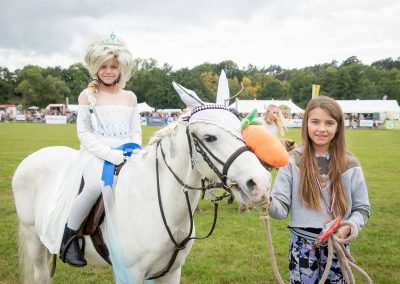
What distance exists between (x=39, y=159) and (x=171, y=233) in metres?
2.05

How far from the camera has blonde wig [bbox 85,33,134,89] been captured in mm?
3279

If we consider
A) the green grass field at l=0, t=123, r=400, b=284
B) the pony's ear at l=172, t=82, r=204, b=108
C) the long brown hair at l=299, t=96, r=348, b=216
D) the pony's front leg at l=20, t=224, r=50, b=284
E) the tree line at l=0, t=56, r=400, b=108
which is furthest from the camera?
the tree line at l=0, t=56, r=400, b=108

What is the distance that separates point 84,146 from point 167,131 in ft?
3.37

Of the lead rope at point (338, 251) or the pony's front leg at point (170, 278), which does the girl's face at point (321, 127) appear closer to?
the lead rope at point (338, 251)

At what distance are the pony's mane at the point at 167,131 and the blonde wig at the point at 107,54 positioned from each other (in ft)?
3.04

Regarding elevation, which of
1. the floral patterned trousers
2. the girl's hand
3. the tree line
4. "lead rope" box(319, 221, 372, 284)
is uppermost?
the tree line

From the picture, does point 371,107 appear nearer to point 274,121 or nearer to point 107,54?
point 274,121

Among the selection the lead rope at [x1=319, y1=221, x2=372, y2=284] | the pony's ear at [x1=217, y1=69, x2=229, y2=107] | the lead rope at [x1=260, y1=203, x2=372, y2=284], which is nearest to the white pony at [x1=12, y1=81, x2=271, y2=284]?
the pony's ear at [x1=217, y1=69, x2=229, y2=107]

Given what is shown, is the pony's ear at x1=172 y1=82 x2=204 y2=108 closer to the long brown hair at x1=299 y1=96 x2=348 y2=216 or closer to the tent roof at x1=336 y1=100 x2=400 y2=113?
the long brown hair at x1=299 y1=96 x2=348 y2=216

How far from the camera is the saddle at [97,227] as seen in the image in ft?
10.2

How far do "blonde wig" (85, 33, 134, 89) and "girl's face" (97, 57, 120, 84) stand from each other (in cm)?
4

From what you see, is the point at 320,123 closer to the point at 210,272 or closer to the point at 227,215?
the point at 210,272

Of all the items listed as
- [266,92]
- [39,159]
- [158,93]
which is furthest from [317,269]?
[266,92]

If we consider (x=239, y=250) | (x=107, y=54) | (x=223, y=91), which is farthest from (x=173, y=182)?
(x=239, y=250)
